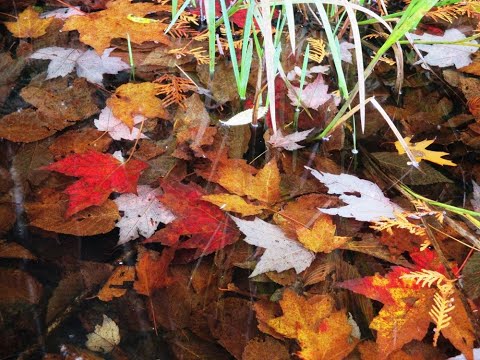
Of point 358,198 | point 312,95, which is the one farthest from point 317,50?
point 358,198

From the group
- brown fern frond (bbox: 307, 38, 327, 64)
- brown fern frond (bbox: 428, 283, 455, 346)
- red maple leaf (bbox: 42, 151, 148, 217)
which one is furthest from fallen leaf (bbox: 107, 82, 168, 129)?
brown fern frond (bbox: 428, 283, 455, 346)

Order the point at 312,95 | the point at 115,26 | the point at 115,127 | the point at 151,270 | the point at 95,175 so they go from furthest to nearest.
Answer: the point at 115,26
the point at 312,95
the point at 115,127
the point at 95,175
the point at 151,270

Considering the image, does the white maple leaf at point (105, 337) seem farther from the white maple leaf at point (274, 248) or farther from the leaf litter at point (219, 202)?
the white maple leaf at point (274, 248)

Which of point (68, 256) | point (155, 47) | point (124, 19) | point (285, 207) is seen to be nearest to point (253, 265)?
point (285, 207)

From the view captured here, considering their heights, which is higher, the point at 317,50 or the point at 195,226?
the point at 317,50

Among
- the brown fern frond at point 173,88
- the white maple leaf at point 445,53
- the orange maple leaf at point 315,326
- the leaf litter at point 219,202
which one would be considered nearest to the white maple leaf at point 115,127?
the leaf litter at point 219,202

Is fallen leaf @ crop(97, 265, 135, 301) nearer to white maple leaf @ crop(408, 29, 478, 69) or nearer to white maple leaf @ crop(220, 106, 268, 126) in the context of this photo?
white maple leaf @ crop(220, 106, 268, 126)

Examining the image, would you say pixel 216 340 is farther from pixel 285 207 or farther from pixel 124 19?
pixel 124 19

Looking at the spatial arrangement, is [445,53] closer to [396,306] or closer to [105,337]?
[396,306]
